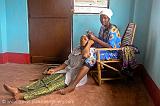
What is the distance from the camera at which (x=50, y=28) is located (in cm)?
389

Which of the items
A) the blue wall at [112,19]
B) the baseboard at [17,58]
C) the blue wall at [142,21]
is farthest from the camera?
the baseboard at [17,58]

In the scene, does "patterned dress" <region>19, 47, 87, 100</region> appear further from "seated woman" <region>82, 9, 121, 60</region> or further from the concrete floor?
"seated woman" <region>82, 9, 121, 60</region>

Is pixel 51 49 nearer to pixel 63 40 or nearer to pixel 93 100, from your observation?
pixel 63 40

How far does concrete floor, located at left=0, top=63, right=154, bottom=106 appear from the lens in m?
2.65

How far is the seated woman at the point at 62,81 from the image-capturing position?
8.85 feet

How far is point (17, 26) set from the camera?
3916 millimetres

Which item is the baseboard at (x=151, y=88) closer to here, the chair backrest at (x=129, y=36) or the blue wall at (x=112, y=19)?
the chair backrest at (x=129, y=36)

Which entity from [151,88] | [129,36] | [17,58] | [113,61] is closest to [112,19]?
[129,36]

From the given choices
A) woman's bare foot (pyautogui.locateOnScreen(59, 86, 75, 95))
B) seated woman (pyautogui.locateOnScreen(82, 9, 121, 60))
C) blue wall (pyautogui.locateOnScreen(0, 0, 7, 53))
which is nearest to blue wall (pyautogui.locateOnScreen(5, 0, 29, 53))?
blue wall (pyautogui.locateOnScreen(0, 0, 7, 53))

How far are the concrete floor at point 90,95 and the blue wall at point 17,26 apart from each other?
0.57 m

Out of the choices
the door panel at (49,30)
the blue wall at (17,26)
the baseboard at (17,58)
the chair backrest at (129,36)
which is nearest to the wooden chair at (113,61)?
the chair backrest at (129,36)

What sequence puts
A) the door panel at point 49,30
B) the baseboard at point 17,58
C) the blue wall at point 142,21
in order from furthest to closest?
the baseboard at point 17,58
the door panel at point 49,30
the blue wall at point 142,21

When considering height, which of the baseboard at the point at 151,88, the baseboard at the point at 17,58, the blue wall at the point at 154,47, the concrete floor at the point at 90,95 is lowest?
the concrete floor at the point at 90,95

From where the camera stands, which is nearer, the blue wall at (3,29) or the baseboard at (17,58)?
the blue wall at (3,29)
